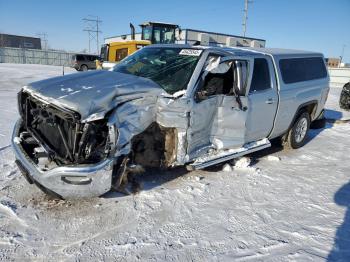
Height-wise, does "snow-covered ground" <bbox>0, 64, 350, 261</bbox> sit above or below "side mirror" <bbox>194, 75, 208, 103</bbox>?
below

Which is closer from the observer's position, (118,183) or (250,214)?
(118,183)

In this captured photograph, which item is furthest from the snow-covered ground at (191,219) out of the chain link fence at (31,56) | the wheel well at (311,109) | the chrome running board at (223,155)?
the chain link fence at (31,56)

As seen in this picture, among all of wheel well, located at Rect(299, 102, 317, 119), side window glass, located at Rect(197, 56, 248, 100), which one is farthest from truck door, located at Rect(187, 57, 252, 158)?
wheel well, located at Rect(299, 102, 317, 119)

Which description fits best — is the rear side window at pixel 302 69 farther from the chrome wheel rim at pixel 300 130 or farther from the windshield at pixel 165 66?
the windshield at pixel 165 66

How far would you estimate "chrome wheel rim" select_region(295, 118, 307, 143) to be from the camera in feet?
21.3

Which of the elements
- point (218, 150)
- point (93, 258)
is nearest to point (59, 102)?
point (93, 258)

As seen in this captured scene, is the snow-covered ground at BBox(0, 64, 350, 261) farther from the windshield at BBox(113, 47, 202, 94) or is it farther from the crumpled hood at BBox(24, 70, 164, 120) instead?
the windshield at BBox(113, 47, 202, 94)

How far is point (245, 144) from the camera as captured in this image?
17.0ft

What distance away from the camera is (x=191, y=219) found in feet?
11.8

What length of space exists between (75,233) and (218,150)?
2.39 meters

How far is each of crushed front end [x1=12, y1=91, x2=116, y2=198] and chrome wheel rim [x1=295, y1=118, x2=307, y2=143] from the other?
457 centimetres

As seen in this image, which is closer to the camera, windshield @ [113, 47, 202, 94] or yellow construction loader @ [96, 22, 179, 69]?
windshield @ [113, 47, 202, 94]

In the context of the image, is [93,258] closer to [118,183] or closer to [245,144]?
[118,183]

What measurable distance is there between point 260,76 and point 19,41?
8181 centimetres
